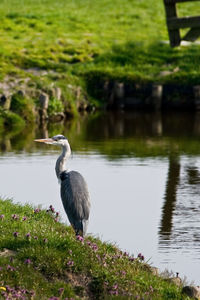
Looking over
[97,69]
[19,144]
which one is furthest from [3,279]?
[97,69]

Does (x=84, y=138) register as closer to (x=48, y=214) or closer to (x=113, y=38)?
(x=48, y=214)

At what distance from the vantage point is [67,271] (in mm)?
10773

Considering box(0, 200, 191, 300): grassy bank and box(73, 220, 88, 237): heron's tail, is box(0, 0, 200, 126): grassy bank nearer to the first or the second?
box(73, 220, 88, 237): heron's tail

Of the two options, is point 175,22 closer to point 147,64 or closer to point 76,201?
point 76,201

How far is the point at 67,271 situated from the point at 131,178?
10.4 meters

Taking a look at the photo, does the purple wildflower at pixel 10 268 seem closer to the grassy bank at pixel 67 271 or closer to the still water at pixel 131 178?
the grassy bank at pixel 67 271

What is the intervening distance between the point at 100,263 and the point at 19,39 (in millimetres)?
34669

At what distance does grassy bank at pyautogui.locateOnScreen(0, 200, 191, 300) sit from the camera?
10.1 metres

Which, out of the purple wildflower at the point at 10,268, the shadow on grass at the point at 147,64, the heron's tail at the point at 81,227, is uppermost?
the shadow on grass at the point at 147,64

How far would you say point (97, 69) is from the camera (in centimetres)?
3916

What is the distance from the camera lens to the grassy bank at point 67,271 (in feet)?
33.2

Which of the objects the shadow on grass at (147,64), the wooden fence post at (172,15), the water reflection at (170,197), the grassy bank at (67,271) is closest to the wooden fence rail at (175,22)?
the wooden fence post at (172,15)

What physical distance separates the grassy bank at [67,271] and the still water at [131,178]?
1907mm

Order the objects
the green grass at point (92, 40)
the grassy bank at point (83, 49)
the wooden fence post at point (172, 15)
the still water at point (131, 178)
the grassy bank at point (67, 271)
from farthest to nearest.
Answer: the green grass at point (92, 40)
the grassy bank at point (83, 49)
the still water at point (131, 178)
the wooden fence post at point (172, 15)
the grassy bank at point (67, 271)
